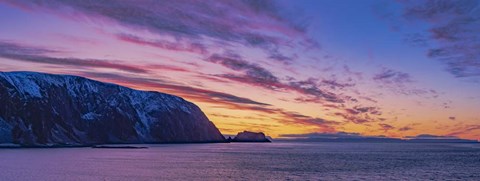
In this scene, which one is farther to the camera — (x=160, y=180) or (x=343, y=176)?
(x=343, y=176)

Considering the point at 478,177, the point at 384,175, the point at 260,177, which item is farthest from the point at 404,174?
the point at 260,177

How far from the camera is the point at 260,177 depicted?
80812mm

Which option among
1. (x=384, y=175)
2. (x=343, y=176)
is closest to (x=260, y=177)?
(x=343, y=176)

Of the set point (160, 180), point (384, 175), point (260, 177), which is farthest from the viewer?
point (384, 175)

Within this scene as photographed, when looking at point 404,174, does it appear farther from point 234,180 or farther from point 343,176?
point 234,180

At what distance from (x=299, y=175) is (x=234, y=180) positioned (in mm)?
13458

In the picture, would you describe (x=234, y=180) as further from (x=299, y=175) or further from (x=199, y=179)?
(x=299, y=175)

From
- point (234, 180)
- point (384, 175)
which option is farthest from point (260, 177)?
point (384, 175)

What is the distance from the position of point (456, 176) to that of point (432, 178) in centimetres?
745

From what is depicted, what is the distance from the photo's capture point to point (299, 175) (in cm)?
8394

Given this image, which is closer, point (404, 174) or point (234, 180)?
point (234, 180)

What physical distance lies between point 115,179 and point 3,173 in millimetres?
21693

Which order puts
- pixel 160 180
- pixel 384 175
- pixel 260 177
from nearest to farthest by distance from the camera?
1. pixel 160 180
2. pixel 260 177
3. pixel 384 175

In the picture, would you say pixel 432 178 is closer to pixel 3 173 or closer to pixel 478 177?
pixel 478 177
